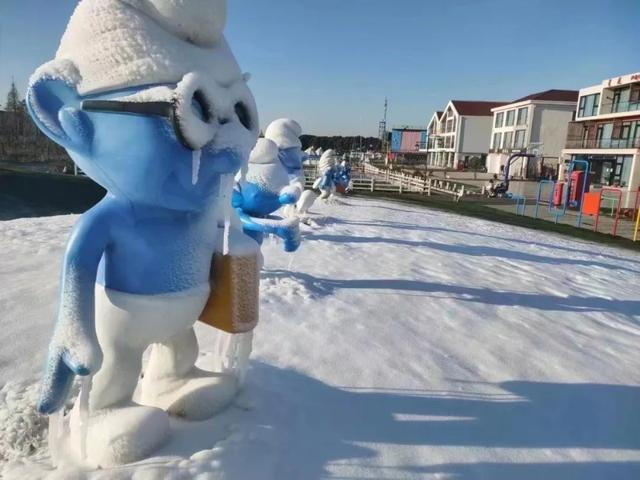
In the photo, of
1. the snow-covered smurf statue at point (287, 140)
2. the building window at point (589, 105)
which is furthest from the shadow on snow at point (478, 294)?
the building window at point (589, 105)

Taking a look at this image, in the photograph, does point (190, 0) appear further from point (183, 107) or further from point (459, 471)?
point (459, 471)

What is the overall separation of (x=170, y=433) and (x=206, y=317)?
458mm

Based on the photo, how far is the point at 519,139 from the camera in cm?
3372

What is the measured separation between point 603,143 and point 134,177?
2708cm

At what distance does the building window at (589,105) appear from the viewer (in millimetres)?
24055

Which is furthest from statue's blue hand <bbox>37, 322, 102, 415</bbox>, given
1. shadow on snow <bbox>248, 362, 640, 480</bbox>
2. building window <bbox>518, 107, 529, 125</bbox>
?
building window <bbox>518, 107, 529, 125</bbox>

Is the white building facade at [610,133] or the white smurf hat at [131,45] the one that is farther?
the white building facade at [610,133]

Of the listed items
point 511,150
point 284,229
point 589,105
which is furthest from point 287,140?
point 511,150

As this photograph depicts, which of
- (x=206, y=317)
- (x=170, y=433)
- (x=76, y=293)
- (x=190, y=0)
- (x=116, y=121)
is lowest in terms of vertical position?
(x=170, y=433)

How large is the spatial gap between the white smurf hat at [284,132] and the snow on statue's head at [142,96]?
301cm

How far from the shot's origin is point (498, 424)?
2.18 meters

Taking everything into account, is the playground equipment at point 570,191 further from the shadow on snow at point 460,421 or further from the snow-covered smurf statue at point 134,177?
the snow-covered smurf statue at point 134,177

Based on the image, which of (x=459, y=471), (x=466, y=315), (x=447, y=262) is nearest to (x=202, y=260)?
(x=459, y=471)

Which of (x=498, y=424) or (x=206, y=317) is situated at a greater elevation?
(x=206, y=317)
